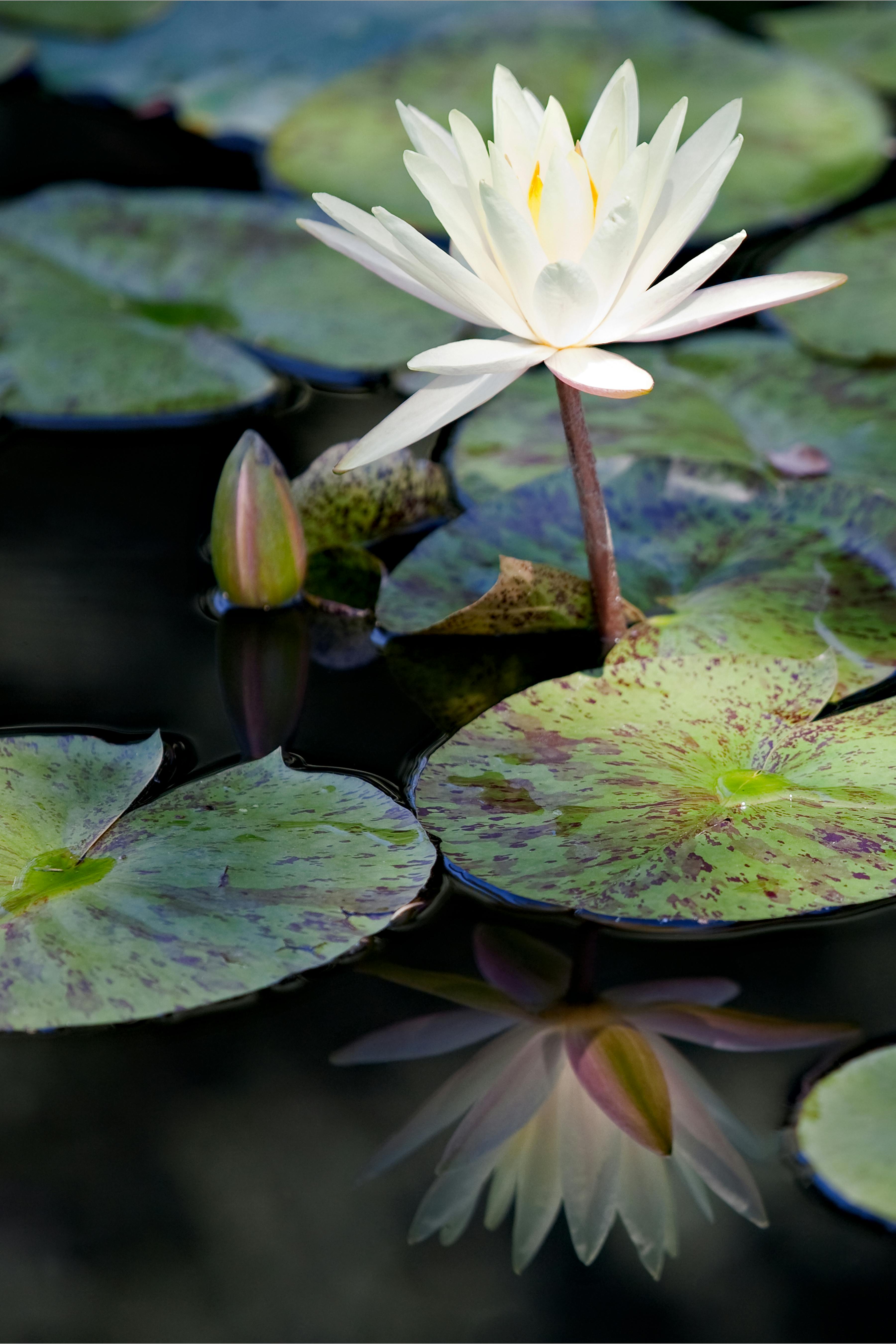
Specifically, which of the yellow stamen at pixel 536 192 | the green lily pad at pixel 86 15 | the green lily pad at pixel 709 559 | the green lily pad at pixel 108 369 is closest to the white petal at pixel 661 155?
the yellow stamen at pixel 536 192

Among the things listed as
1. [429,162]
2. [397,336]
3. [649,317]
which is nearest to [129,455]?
[397,336]

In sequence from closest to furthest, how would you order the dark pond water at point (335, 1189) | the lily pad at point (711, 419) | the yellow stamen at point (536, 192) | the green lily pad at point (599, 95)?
1. the dark pond water at point (335, 1189)
2. the yellow stamen at point (536, 192)
3. the lily pad at point (711, 419)
4. the green lily pad at point (599, 95)

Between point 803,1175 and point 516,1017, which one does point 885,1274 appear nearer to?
point 803,1175

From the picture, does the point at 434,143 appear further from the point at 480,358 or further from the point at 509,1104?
the point at 509,1104

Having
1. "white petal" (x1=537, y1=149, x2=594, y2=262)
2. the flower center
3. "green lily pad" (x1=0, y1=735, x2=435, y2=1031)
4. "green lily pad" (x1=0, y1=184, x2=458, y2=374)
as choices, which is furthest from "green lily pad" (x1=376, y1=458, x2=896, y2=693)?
"green lily pad" (x1=0, y1=184, x2=458, y2=374)

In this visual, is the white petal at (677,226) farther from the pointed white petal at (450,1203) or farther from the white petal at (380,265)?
the pointed white petal at (450,1203)

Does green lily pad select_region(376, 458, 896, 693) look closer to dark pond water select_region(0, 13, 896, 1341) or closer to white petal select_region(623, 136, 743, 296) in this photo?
dark pond water select_region(0, 13, 896, 1341)
